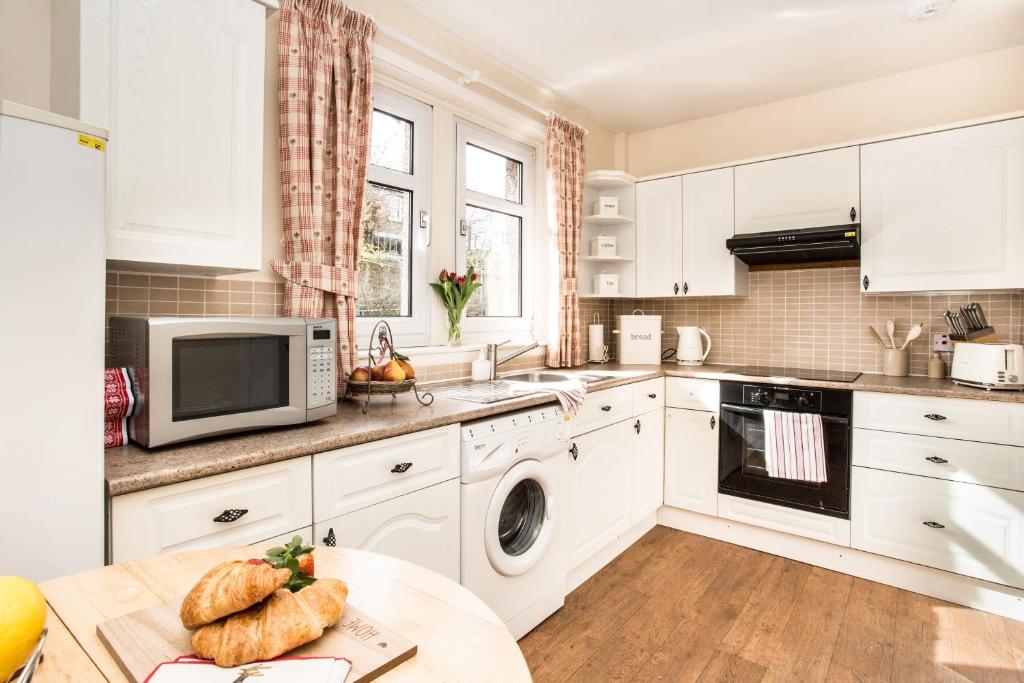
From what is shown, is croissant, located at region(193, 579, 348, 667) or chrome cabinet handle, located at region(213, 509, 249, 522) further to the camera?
chrome cabinet handle, located at region(213, 509, 249, 522)

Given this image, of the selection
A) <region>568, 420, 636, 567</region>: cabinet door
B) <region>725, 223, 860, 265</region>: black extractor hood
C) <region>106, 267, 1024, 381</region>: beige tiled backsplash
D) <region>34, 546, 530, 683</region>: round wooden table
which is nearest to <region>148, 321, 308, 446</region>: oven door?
<region>34, 546, 530, 683</region>: round wooden table

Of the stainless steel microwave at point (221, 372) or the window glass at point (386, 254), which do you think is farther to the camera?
the window glass at point (386, 254)

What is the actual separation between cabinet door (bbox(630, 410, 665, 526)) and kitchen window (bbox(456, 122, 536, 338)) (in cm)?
88

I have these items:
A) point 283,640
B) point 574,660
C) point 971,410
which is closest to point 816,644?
point 574,660

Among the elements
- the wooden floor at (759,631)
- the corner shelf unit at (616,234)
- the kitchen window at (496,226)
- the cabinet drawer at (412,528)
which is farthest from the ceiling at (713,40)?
the wooden floor at (759,631)

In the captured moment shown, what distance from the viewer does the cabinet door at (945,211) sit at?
2.49m

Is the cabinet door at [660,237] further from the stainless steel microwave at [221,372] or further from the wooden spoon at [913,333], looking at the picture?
the stainless steel microwave at [221,372]

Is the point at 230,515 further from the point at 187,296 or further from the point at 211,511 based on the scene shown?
the point at 187,296

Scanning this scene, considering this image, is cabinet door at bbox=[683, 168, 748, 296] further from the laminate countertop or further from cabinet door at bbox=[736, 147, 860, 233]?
the laminate countertop

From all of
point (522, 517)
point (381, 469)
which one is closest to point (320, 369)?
point (381, 469)

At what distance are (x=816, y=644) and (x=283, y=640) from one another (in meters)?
2.20

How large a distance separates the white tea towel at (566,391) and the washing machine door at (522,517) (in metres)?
0.28

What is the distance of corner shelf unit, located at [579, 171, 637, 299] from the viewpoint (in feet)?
11.7

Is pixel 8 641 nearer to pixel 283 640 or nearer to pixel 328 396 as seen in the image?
pixel 283 640
